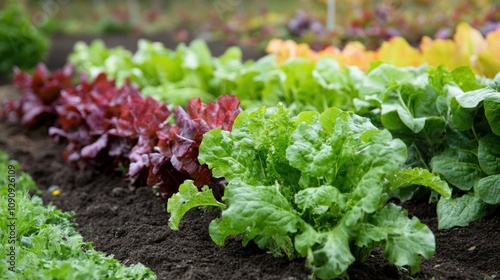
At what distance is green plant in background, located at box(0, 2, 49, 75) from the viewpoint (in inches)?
344

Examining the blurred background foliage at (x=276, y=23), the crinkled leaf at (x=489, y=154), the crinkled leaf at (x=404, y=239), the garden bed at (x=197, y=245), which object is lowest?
the blurred background foliage at (x=276, y=23)

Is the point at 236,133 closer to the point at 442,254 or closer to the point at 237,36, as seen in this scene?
the point at 442,254

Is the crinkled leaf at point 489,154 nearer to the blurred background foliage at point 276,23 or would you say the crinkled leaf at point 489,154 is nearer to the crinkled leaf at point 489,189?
the crinkled leaf at point 489,189

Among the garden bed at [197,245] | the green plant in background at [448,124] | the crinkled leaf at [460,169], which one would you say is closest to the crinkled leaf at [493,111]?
the green plant in background at [448,124]

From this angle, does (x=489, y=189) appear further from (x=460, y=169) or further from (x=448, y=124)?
(x=448, y=124)

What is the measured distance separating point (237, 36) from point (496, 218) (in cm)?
884

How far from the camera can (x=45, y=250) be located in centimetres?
254

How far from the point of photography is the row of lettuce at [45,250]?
89.0 inches

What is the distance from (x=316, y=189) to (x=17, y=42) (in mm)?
7681

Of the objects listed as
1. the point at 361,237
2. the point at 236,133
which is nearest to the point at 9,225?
the point at 236,133

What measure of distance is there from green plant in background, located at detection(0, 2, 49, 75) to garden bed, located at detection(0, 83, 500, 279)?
18.1 feet

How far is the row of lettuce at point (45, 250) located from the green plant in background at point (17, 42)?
593cm

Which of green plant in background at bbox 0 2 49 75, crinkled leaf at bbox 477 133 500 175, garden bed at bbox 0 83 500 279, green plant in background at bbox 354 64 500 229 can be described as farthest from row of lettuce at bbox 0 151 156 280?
green plant in background at bbox 0 2 49 75

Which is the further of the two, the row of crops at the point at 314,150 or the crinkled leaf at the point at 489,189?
the crinkled leaf at the point at 489,189
